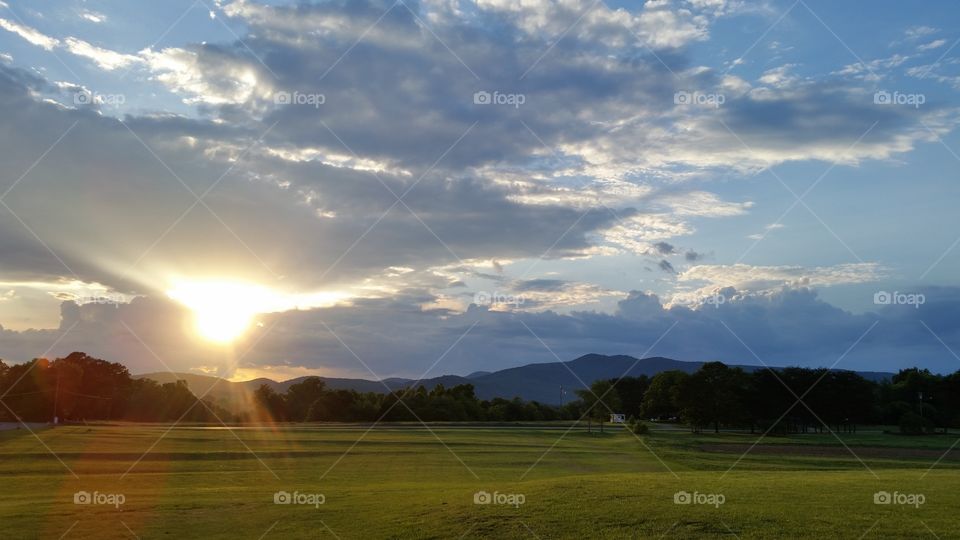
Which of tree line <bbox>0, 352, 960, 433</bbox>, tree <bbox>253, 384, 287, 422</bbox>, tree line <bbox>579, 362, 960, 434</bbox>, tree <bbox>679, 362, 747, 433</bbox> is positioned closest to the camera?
tree <bbox>679, 362, 747, 433</bbox>

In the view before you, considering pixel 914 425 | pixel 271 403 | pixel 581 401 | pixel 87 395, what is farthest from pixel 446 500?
pixel 271 403

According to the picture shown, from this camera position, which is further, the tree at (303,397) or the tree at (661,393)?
the tree at (303,397)

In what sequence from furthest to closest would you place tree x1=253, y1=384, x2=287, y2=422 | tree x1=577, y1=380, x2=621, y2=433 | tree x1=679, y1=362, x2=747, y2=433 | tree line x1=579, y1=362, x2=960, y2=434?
tree x1=253, y1=384, x2=287, y2=422
tree x1=577, y1=380, x2=621, y2=433
tree line x1=579, y1=362, x2=960, y2=434
tree x1=679, y1=362, x2=747, y2=433

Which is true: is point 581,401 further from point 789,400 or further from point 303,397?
point 303,397

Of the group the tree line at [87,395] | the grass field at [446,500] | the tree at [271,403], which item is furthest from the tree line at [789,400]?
the tree line at [87,395]

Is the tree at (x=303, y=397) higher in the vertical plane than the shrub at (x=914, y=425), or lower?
higher

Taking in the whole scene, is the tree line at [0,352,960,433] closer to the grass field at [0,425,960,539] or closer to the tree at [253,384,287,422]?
the tree at [253,384,287,422]

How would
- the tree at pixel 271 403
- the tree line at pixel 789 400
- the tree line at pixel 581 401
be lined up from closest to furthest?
the tree line at pixel 789 400 < the tree line at pixel 581 401 < the tree at pixel 271 403

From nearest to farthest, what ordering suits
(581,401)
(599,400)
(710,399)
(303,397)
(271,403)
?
(710,399) → (599,400) → (581,401) → (271,403) → (303,397)

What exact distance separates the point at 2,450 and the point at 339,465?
2784 cm

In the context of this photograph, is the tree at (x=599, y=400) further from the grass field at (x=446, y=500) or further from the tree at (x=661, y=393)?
the grass field at (x=446, y=500)

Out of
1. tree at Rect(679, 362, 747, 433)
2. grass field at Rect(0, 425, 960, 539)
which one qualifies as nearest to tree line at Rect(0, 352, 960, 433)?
tree at Rect(679, 362, 747, 433)

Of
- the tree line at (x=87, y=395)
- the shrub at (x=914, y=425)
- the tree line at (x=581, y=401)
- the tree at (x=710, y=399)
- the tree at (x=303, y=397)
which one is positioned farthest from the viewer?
the tree at (x=303, y=397)

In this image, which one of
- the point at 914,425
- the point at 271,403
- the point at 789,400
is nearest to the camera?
the point at 914,425
